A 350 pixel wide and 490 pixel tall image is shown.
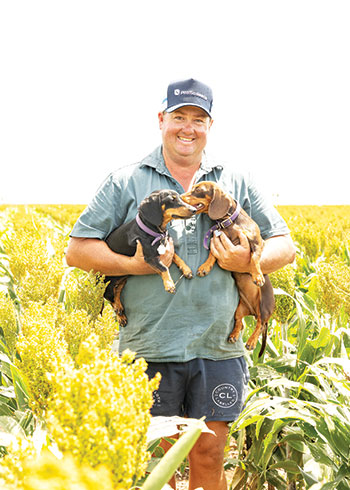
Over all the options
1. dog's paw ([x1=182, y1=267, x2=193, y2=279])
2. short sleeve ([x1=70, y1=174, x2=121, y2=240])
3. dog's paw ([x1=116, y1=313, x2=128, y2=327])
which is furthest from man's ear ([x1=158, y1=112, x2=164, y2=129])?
dog's paw ([x1=116, y1=313, x2=128, y2=327])

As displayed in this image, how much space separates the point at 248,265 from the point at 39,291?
1.09 meters

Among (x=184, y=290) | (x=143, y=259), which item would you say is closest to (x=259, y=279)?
(x=184, y=290)

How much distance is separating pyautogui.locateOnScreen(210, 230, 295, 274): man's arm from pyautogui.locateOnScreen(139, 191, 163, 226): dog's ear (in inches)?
13.1

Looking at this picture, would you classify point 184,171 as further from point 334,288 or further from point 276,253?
point 334,288

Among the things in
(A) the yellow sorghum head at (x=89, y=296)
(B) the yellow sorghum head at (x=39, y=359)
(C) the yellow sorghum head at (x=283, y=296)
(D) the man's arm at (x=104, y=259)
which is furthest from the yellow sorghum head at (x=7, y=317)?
(C) the yellow sorghum head at (x=283, y=296)

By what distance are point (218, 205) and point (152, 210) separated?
1.20ft

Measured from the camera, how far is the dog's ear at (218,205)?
2824 millimetres

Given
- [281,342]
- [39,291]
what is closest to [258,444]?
[281,342]

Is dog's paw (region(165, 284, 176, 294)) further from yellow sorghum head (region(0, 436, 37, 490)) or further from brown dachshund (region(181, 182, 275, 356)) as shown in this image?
yellow sorghum head (region(0, 436, 37, 490))

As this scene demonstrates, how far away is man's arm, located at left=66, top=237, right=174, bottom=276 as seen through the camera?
2.79m

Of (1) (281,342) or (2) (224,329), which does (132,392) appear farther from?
(1) (281,342)

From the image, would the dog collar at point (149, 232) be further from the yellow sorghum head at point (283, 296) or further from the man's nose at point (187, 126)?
the yellow sorghum head at point (283, 296)

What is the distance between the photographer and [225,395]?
2939mm

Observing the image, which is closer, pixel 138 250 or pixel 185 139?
pixel 138 250
